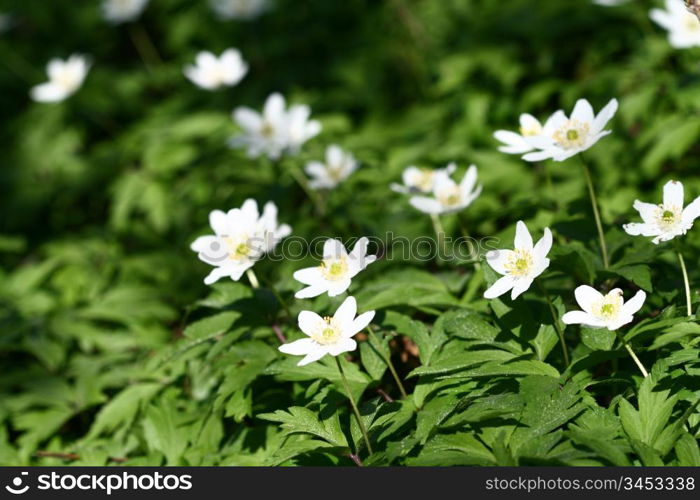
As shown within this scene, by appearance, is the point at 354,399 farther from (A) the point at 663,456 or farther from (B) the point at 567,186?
(B) the point at 567,186

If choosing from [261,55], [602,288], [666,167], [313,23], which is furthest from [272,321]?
[313,23]

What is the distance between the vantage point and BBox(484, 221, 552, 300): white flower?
7.52 feet

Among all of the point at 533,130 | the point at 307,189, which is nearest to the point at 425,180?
the point at 533,130

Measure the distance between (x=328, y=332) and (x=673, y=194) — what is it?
3.64 ft

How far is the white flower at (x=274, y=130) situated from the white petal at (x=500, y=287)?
5.58 feet

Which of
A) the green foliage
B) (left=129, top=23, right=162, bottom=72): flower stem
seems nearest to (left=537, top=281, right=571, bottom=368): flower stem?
the green foliage

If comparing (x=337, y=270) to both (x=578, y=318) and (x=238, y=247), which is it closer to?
(x=238, y=247)

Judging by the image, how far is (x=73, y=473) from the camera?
8.88 ft

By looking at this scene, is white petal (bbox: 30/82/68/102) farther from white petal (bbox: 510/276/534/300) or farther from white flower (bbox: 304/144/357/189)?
white petal (bbox: 510/276/534/300)

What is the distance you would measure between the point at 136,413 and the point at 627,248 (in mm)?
1989

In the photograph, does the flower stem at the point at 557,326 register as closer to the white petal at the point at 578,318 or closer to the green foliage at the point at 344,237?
the green foliage at the point at 344,237

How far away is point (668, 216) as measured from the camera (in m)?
2.32

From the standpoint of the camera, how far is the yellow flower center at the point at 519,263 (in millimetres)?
2340

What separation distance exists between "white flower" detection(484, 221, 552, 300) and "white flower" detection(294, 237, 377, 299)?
383 millimetres
